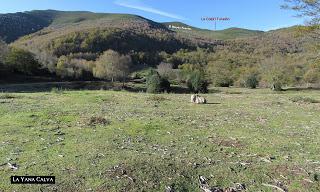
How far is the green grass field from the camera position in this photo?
7.97 m

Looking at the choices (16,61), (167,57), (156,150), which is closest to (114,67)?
(16,61)

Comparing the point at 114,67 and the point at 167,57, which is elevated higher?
the point at 167,57

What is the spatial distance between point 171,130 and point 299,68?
65.2 m

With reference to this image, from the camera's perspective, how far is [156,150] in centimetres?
1025

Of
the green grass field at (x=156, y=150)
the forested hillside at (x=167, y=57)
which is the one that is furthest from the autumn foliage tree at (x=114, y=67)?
the green grass field at (x=156, y=150)

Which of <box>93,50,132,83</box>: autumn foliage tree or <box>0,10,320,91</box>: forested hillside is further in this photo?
<box>93,50,132,83</box>: autumn foliage tree

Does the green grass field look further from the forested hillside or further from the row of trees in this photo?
the row of trees

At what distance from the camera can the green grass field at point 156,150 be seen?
797cm

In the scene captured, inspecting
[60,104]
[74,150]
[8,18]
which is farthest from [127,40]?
[74,150]

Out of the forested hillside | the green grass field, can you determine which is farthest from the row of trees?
the green grass field

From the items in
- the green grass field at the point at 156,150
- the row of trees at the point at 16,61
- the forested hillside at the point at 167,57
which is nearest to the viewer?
the green grass field at the point at 156,150

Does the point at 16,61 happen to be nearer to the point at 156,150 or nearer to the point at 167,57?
the point at 156,150

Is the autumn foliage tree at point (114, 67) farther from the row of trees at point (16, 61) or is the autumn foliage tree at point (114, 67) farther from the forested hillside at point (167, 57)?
the row of trees at point (16, 61)

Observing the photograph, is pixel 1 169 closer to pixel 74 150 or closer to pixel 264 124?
pixel 74 150
